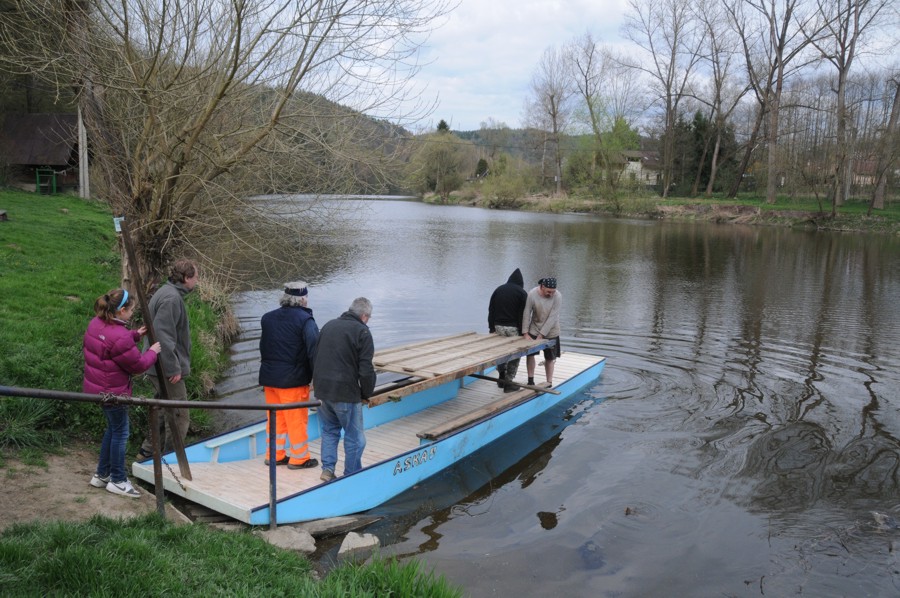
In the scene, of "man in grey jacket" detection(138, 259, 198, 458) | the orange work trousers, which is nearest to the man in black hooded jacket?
the orange work trousers

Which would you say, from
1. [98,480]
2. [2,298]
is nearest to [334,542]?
[98,480]

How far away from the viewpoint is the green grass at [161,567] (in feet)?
12.9

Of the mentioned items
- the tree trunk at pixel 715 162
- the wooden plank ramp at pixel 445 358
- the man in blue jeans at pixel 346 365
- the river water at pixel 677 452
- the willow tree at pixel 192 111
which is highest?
the tree trunk at pixel 715 162

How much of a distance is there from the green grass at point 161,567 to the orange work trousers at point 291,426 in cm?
181

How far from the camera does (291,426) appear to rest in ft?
23.6

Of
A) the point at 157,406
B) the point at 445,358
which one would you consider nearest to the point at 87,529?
the point at 157,406

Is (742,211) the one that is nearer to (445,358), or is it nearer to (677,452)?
(677,452)

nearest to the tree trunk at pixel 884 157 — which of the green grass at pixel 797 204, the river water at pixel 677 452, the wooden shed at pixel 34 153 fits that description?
the green grass at pixel 797 204

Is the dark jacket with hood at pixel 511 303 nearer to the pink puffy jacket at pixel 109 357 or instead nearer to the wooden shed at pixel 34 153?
the pink puffy jacket at pixel 109 357

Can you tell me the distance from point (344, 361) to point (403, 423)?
118 inches

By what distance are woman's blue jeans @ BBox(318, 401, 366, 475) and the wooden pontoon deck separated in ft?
0.96

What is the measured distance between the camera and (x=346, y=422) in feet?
22.7

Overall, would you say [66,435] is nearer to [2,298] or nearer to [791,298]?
[2,298]

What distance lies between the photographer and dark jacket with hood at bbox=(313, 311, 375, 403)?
661 cm
